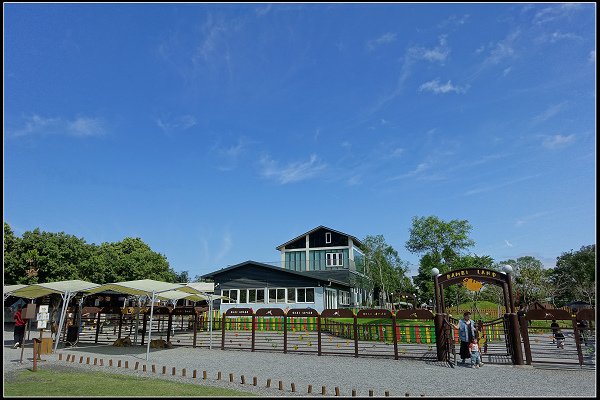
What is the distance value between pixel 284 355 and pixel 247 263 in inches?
732

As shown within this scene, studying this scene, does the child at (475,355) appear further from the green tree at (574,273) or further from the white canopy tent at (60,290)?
the green tree at (574,273)

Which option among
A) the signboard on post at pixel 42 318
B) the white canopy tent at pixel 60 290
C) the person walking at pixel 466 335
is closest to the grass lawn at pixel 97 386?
the signboard on post at pixel 42 318

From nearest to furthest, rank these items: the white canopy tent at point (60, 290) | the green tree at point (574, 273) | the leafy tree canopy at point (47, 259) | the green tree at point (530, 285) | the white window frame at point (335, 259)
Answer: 1. the white canopy tent at point (60, 290)
2. the leafy tree canopy at point (47, 259)
3. the white window frame at point (335, 259)
4. the green tree at point (530, 285)
5. the green tree at point (574, 273)

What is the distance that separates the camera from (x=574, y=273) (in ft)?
206

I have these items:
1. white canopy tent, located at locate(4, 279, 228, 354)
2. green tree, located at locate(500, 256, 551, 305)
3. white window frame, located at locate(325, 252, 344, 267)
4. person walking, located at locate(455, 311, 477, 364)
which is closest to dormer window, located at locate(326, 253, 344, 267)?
white window frame, located at locate(325, 252, 344, 267)

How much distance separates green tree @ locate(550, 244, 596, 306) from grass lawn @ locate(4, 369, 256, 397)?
196 ft

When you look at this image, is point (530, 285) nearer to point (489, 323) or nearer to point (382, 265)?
point (382, 265)

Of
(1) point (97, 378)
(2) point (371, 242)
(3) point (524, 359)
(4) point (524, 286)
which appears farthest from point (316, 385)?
(4) point (524, 286)

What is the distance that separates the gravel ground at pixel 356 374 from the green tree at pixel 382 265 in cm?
2563

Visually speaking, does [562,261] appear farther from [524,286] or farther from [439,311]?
[439,311]

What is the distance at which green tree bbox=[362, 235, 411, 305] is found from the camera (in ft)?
131

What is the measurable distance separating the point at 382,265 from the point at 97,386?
3403cm

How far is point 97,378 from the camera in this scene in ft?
32.0

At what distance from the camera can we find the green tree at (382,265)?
39875 mm
